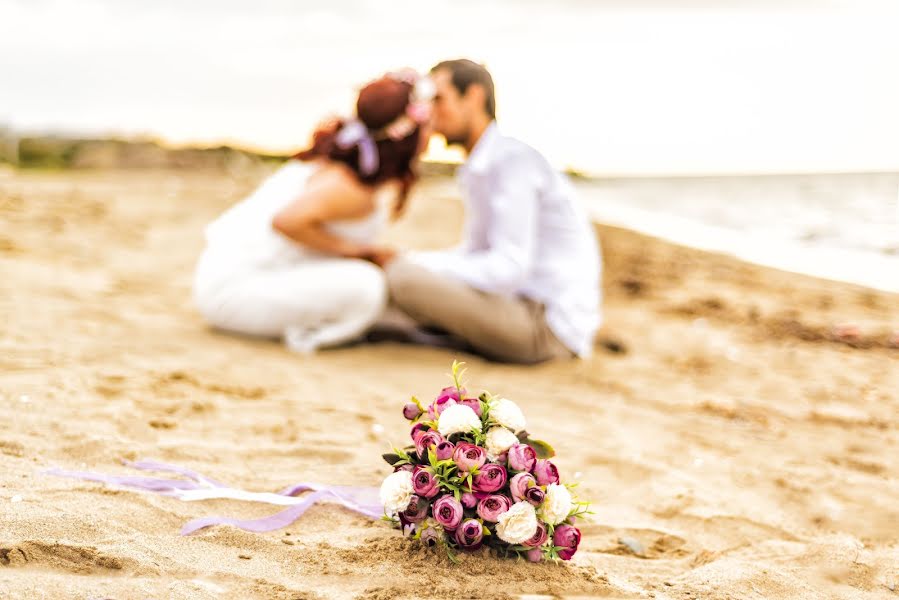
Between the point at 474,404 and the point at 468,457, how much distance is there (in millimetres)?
166

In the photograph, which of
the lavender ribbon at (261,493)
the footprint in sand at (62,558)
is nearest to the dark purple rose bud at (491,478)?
the lavender ribbon at (261,493)

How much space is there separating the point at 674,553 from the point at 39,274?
4948mm

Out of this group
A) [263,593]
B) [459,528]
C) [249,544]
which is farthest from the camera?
[249,544]

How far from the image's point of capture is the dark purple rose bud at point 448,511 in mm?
1930

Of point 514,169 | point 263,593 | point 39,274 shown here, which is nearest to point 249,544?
point 263,593

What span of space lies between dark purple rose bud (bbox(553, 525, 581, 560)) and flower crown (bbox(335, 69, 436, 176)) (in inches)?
112

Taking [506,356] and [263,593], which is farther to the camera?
[506,356]

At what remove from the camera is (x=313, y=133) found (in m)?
4.68

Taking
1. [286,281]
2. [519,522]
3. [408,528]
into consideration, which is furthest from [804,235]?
[519,522]

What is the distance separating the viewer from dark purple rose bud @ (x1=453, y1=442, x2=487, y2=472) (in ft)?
6.35

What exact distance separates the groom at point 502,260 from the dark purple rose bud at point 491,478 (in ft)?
8.67

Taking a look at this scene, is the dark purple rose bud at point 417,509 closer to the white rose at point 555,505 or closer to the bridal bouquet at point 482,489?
the bridal bouquet at point 482,489

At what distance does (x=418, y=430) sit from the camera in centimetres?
208

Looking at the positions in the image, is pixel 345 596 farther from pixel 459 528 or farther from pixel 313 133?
pixel 313 133
